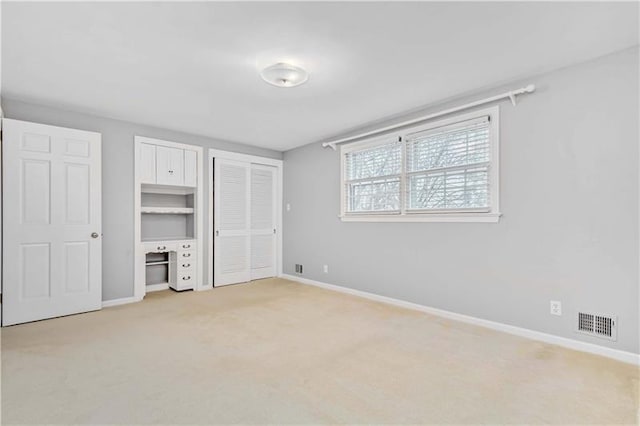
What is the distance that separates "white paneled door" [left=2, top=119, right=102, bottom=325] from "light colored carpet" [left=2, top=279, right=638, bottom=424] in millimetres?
317

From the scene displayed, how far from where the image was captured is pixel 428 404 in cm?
186

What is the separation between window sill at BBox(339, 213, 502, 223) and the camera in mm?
3205

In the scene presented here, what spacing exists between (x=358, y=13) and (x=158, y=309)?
12.4 feet

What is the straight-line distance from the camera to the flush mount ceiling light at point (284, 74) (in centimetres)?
267

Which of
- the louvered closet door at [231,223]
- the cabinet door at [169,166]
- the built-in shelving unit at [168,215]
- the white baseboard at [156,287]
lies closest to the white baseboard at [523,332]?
the louvered closet door at [231,223]

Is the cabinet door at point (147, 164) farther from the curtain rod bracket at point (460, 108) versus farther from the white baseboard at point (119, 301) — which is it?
the curtain rod bracket at point (460, 108)

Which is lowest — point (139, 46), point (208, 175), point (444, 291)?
point (444, 291)

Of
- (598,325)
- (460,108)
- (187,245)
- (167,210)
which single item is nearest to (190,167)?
(167,210)

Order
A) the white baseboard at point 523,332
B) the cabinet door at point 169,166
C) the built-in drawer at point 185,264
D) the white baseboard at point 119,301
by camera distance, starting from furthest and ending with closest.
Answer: the built-in drawer at point 185,264
the cabinet door at point 169,166
the white baseboard at point 119,301
the white baseboard at point 523,332

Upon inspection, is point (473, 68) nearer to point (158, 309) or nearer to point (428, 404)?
point (428, 404)

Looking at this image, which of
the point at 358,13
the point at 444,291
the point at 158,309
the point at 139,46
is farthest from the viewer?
the point at 158,309

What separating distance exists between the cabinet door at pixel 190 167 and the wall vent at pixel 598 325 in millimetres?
4899

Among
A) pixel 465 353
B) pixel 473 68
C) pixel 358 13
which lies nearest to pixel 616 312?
pixel 465 353

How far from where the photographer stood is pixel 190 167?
4.82m
